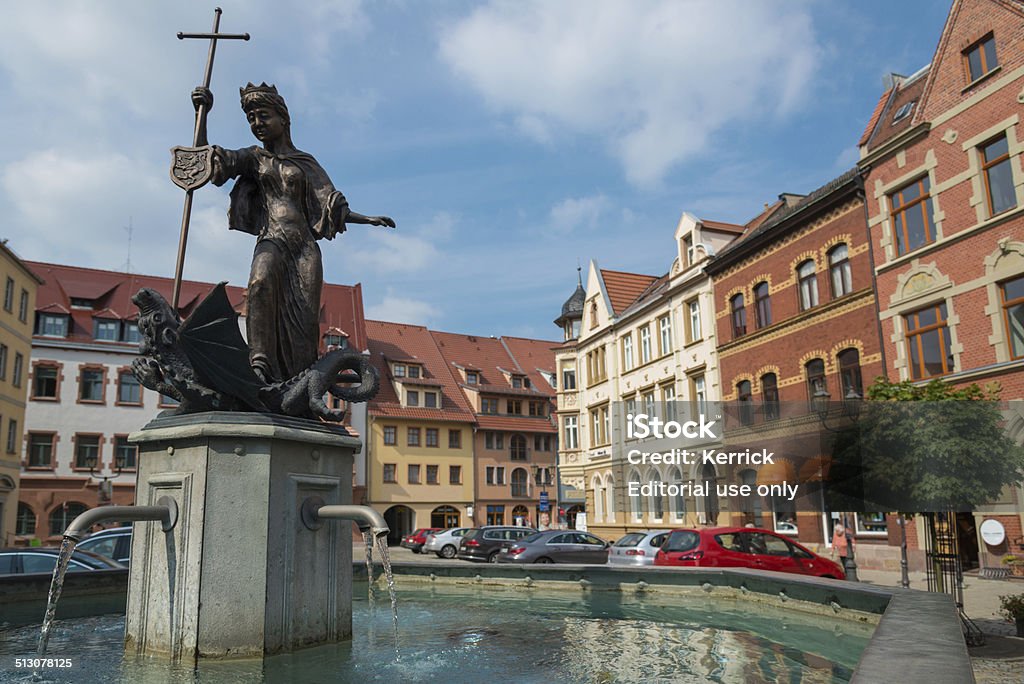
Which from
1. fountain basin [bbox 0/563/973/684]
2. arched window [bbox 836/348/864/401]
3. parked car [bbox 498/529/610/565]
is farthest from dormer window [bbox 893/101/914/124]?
fountain basin [bbox 0/563/973/684]

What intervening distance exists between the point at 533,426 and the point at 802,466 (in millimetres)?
31768

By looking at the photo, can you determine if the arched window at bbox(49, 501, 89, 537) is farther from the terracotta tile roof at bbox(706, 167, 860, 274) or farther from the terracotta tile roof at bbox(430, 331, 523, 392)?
the terracotta tile roof at bbox(706, 167, 860, 274)

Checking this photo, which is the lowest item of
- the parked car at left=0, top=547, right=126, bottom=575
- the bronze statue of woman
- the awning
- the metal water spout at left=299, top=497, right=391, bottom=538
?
the parked car at left=0, top=547, right=126, bottom=575

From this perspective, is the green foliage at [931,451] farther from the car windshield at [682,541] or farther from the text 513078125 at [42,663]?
the text 513078125 at [42,663]

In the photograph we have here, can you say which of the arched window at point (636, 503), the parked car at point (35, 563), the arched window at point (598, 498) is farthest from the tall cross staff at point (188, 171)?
the arched window at point (598, 498)

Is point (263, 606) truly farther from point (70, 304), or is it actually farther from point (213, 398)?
point (70, 304)

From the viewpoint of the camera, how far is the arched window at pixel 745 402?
101 ft

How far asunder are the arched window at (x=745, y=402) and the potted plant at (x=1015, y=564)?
39.7 feet

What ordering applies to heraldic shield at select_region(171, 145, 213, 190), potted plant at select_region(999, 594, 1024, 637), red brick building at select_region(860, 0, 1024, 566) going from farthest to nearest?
red brick building at select_region(860, 0, 1024, 566), potted plant at select_region(999, 594, 1024, 637), heraldic shield at select_region(171, 145, 213, 190)

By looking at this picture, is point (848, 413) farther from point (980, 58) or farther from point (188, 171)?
point (188, 171)

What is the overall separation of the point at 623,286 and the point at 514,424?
16.8 metres

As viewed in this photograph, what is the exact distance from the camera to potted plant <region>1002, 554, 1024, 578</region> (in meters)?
18.6

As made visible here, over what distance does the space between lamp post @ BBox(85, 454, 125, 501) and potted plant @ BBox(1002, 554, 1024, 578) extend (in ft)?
134

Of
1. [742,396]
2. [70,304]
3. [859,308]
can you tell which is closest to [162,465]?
[859,308]
